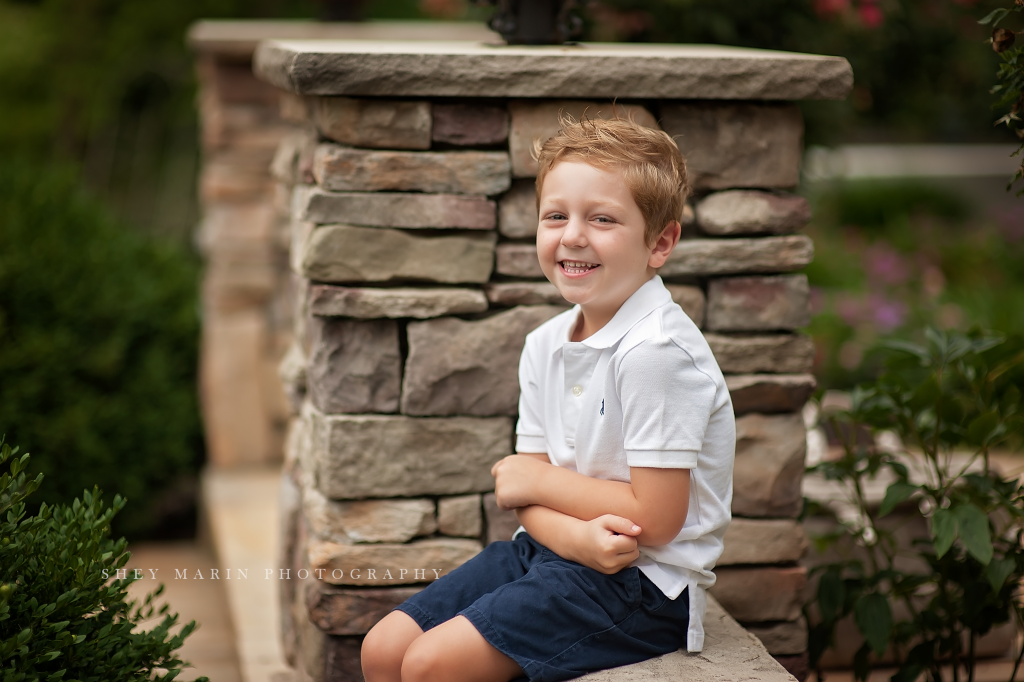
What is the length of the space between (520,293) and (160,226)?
5.81 metres

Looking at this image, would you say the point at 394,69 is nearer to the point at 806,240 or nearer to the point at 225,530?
the point at 806,240

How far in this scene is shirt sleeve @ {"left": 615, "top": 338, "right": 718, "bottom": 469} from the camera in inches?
61.7

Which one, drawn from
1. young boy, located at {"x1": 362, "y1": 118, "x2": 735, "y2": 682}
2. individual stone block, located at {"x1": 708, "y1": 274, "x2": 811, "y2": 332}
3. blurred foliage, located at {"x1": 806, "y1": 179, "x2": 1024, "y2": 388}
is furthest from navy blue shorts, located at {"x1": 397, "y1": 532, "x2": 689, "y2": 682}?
blurred foliage, located at {"x1": 806, "y1": 179, "x2": 1024, "y2": 388}

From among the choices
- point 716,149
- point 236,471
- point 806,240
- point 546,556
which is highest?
point 716,149

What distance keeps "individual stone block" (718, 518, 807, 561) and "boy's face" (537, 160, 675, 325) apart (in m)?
0.72

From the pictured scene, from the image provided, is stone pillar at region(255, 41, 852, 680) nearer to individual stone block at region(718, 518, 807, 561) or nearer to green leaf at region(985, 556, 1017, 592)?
individual stone block at region(718, 518, 807, 561)

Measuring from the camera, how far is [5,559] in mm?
1603

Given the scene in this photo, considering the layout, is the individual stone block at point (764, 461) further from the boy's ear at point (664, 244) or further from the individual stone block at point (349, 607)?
the individual stone block at point (349, 607)

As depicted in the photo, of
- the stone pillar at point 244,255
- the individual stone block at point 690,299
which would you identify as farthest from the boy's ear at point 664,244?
the stone pillar at point 244,255

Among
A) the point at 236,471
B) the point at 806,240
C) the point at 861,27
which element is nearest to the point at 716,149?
the point at 806,240

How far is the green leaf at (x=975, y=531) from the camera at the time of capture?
1.95 m

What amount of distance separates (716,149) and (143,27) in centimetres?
624

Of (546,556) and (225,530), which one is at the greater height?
(546,556)

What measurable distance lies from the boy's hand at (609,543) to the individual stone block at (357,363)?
2.03ft
